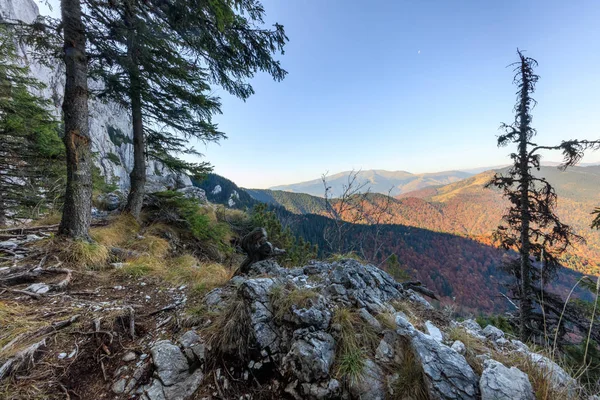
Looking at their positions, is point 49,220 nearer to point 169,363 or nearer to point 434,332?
point 169,363

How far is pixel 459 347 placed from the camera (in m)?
2.06

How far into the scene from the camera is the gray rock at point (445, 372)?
1644 millimetres

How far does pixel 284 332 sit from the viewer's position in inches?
87.4

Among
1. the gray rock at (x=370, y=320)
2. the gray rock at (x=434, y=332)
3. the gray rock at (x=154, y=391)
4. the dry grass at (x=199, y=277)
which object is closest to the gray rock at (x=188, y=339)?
the gray rock at (x=154, y=391)

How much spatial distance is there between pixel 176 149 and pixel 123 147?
52.4 meters

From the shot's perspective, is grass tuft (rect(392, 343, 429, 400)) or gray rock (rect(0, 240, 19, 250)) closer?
grass tuft (rect(392, 343, 429, 400))

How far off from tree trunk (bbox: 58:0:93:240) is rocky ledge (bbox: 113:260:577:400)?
146 inches

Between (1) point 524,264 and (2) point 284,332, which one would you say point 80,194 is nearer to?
(2) point 284,332

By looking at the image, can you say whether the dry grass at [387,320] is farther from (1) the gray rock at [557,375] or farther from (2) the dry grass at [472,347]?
(1) the gray rock at [557,375]

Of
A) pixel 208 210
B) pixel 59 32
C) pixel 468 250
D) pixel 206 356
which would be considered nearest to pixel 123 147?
pixel 208 210

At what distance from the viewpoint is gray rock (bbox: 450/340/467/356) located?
2.04 metres

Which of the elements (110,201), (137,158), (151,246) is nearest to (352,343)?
(151,246)

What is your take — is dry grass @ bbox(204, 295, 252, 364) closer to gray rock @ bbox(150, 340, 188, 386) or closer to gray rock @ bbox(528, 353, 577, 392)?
gray rock @ bbox(150, 340, 188, 386)

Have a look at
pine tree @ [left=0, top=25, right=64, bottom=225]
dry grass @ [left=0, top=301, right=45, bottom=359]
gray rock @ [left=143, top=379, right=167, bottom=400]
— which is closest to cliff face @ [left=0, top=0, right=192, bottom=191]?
pine tree @ [left=0, top=25, right=64, bottom=225]
